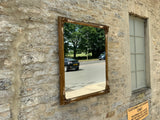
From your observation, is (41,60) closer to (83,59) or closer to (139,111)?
(83,59)

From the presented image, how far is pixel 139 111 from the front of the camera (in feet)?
10.5

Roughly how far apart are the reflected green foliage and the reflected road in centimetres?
23

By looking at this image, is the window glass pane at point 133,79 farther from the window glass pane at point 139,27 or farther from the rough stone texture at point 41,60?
the window glass pane at point 139,27

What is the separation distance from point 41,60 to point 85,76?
82 cm

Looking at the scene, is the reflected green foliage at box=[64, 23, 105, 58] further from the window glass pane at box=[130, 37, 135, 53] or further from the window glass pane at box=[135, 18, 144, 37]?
the window glass pane at box=[135, 18, 144, 37]

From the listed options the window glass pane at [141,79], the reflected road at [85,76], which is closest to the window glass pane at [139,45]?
the window glass pane at [141,79]

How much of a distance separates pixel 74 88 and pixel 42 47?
799 mm

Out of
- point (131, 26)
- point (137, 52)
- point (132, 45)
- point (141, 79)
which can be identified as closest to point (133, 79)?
point (141, 79)

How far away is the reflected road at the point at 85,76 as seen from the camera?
1.96m

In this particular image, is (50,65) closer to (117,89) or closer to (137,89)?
(117,89)

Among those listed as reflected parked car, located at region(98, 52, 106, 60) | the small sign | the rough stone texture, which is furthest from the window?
reflected parked car, located at region(98, 52, 106, 60)

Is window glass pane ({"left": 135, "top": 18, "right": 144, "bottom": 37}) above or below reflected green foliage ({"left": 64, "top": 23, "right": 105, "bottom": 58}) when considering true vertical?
above

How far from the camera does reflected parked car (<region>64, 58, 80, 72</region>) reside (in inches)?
76.1

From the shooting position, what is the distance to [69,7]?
2.03 m
